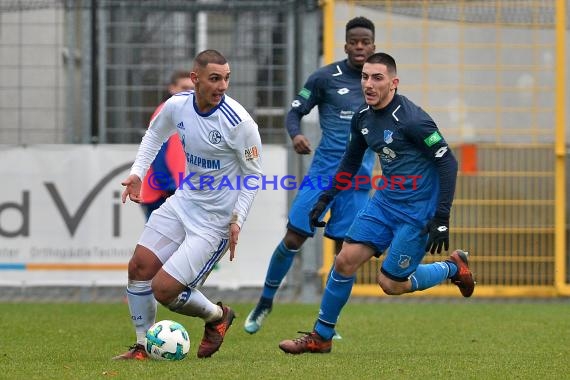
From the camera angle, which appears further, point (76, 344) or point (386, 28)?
point (386, 28)

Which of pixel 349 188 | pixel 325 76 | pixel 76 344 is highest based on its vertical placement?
pixel 325 76

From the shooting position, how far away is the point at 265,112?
43.7 feet

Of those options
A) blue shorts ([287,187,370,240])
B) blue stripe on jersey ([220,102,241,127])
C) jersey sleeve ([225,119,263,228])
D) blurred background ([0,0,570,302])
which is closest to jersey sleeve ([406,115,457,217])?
jersey sleeve ([225,119,263,228])

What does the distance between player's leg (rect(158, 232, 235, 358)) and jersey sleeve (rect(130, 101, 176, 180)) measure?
1.92ft

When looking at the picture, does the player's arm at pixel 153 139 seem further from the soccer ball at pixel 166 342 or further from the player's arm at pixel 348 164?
the player's arm at pixel 348 164

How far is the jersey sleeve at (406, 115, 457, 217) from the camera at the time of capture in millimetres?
7902

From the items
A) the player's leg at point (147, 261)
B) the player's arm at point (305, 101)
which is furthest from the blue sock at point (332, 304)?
the player's arm at point (305, 101)

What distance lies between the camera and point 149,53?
43.8 feet

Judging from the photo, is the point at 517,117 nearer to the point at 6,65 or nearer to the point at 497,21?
the point at 497,21

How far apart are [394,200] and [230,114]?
4.04 ft

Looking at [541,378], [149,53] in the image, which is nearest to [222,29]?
[149,53]

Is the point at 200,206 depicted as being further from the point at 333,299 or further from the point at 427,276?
the point at 427,276

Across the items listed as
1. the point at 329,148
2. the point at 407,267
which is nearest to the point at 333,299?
the point at 407,267

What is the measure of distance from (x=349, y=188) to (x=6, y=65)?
5.07 metres
